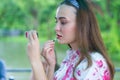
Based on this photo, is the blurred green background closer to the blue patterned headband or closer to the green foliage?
the green foliage

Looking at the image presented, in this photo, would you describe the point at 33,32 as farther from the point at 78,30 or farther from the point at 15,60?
the point at 15,60

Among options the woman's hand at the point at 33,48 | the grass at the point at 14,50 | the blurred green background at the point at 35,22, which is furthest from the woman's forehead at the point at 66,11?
the grass at the point at 14,50

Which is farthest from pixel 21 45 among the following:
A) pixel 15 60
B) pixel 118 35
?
pixel 118 35

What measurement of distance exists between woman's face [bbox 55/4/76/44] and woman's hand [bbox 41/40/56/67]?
8cm

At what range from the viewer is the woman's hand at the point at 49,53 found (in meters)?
1.03

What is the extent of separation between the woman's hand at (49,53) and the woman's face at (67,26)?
8 cm

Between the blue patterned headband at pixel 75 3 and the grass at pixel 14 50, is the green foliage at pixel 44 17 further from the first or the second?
the blue patterned headband at pixel 75 3

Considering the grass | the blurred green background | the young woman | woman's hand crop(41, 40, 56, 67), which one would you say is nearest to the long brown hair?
the young woman

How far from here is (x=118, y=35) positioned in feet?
22.4

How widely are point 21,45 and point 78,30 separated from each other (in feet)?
20.6

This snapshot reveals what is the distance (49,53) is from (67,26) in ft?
0.47

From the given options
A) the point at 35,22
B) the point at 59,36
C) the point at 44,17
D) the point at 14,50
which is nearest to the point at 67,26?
the point at 59,36

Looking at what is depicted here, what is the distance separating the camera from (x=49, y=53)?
1046 millimetres

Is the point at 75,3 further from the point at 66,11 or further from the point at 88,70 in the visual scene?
the point at 88,70
